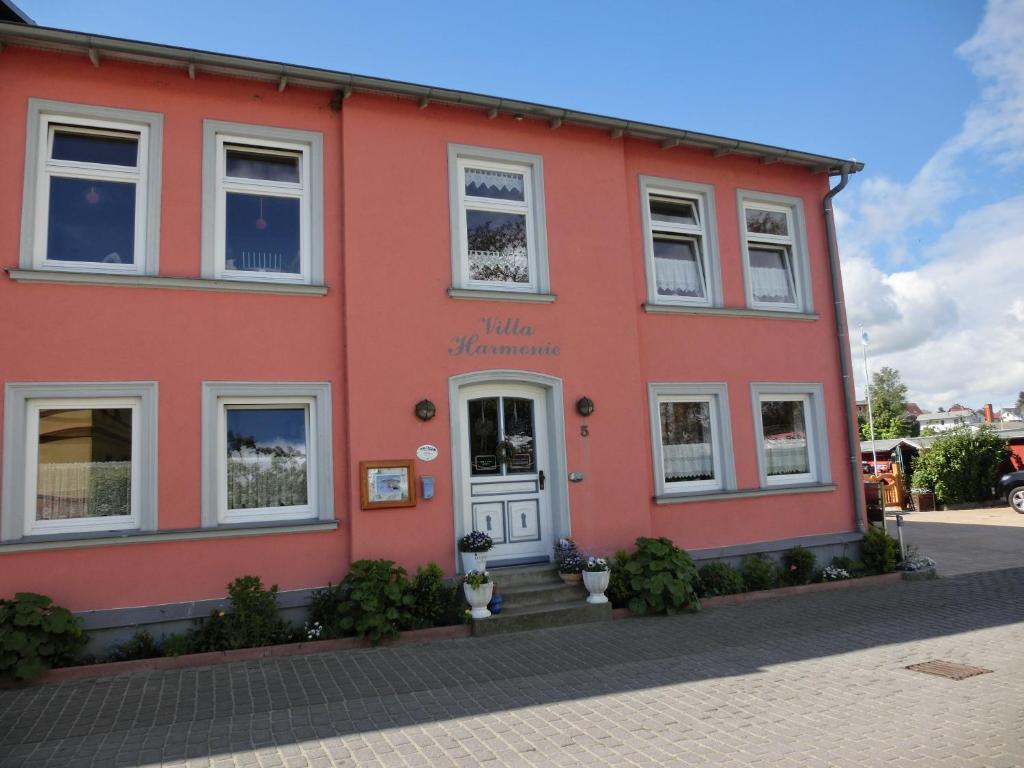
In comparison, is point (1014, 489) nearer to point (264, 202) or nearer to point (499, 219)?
point (499, 219)

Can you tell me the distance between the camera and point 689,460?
9.78m

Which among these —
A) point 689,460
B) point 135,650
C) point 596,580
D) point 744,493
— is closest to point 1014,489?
point 744,493

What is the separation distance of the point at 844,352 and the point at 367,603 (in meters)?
7.93

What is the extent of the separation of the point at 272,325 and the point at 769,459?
6.91 metres

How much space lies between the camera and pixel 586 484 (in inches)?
345

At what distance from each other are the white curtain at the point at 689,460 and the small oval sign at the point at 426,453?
3.20 metres

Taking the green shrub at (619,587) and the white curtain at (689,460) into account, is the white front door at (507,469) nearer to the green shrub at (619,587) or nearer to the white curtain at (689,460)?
the green shrub at (619,587)

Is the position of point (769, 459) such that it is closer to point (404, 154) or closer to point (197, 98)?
point (404, 154)

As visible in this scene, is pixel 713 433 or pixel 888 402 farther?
pixel 888 402

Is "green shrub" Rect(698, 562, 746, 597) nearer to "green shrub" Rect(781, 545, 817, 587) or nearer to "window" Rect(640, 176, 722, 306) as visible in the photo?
"green shrub" Rect(781, 545, 817, 587)

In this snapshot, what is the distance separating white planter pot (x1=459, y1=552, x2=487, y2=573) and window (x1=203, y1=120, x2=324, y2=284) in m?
3.40

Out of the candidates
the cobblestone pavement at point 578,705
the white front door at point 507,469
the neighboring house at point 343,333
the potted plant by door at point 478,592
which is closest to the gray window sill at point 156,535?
the neighboring house at point 343,333

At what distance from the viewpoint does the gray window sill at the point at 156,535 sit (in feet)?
21.7

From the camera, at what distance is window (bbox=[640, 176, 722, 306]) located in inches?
394
